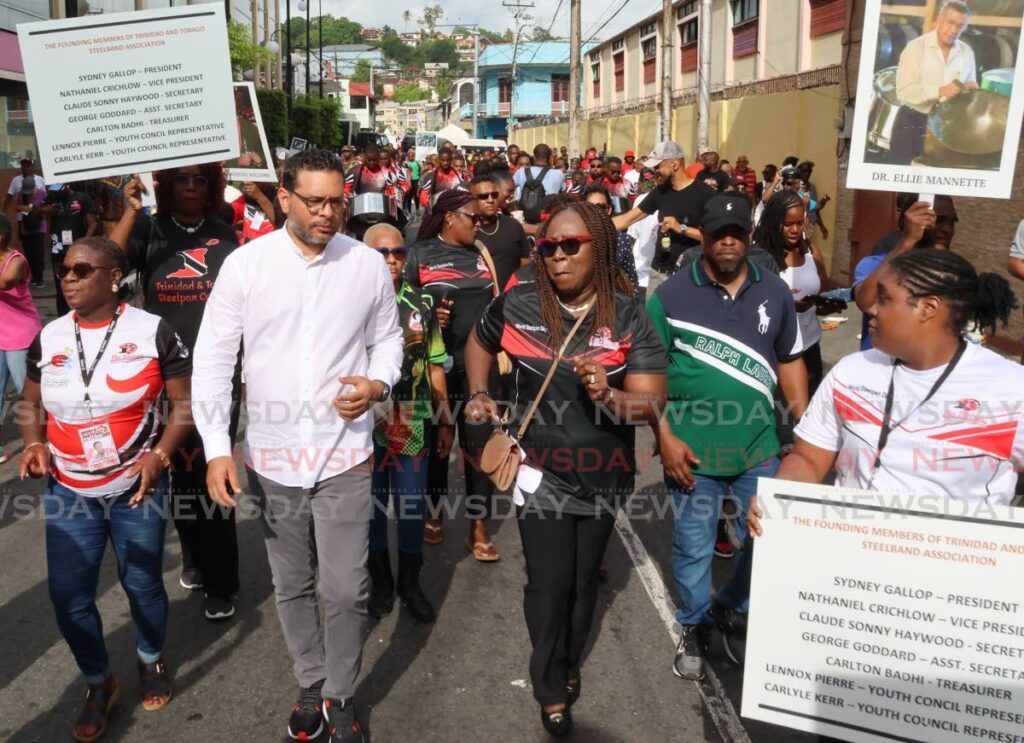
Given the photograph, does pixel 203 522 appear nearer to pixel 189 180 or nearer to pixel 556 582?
pixel 189 180

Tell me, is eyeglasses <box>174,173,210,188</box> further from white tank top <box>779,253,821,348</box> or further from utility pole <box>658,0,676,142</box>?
utility pole <box>658,0,676,142</box>

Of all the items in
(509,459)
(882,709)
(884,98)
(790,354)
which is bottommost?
(882,709)

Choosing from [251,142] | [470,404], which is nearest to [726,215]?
[470,404]

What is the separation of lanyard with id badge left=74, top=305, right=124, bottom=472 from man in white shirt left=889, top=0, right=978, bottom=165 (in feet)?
11.5

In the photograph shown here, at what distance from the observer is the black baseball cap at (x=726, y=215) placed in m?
4.12

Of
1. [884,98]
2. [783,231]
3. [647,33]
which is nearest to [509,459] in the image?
[884,98]

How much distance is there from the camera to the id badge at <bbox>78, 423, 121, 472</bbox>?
3615mm

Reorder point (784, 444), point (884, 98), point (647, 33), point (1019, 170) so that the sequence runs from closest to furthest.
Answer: point (884, 98)
point (784, 444)
point (1019, 170)
point (647, 33)

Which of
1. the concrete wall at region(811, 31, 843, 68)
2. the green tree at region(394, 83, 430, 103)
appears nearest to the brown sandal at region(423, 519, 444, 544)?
the concrete wall at region(811, 31, 843, 68)

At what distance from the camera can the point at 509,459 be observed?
12.1ft

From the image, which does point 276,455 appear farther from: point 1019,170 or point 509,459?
point 1019,170

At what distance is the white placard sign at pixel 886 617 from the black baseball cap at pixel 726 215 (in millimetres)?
1532

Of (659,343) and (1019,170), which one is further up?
(1019,170)

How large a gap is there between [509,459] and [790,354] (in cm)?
139
